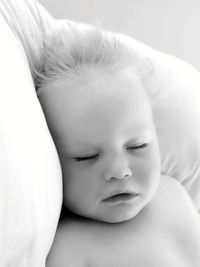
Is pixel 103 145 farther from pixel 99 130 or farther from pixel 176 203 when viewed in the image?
pixel 176 203

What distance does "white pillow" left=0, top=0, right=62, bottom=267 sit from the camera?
51 cm

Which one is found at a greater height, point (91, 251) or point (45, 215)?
point (45, 215)

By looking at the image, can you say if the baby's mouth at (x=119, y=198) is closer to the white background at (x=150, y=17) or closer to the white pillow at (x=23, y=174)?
the white pillow at (x=23, y=174)

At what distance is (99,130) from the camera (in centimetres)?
72

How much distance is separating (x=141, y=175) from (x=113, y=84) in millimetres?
135

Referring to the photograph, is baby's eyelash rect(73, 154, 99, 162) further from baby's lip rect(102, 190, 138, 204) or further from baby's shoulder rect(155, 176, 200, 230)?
baby's shoulder rect(155, 176, 200, 230)

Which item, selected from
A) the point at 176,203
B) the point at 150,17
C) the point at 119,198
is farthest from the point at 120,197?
the point at 150,17

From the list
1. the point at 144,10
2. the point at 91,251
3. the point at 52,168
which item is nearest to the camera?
the point at 52,168

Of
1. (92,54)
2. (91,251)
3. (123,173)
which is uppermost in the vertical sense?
(92,54)

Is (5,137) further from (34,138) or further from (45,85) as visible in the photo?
(45,85)

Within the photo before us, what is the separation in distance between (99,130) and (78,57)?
0.39ft

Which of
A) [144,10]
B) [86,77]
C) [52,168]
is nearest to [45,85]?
[86,77]

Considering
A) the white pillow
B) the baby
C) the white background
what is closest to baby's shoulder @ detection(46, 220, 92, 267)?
the baby

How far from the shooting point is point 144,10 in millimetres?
1487
